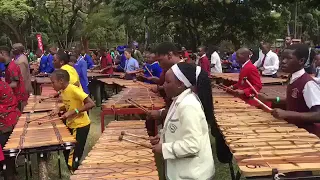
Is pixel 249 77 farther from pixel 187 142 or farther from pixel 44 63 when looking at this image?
pixel 44 63

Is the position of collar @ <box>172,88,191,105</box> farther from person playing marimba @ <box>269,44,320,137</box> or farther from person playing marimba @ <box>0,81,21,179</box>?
person playing marimba @ <box>0,81,21,179</box>

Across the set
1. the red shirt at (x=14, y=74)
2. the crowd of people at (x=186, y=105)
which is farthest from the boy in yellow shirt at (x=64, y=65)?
the red shirt at (x=14, y=74)

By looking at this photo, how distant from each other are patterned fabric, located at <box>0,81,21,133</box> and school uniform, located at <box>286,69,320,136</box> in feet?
13.0

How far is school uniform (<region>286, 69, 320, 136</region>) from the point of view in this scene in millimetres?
4334

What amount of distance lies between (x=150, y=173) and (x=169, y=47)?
106 inches

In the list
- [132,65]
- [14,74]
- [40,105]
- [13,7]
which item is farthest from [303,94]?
[13,7]

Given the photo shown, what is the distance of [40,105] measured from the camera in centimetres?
759

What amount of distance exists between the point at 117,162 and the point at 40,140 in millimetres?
1441

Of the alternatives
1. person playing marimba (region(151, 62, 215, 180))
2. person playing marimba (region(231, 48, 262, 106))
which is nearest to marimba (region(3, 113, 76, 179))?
person playing marimba (region(151, 62, 215, 180))

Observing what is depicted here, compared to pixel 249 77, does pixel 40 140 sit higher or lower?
lower

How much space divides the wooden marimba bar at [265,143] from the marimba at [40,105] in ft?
10.2

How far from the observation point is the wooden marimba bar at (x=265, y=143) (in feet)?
10.7

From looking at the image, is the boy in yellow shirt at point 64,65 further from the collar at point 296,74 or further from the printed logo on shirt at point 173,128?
the printed logo on shirt at point 173,128

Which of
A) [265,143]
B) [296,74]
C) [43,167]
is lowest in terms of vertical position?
[43,167]
